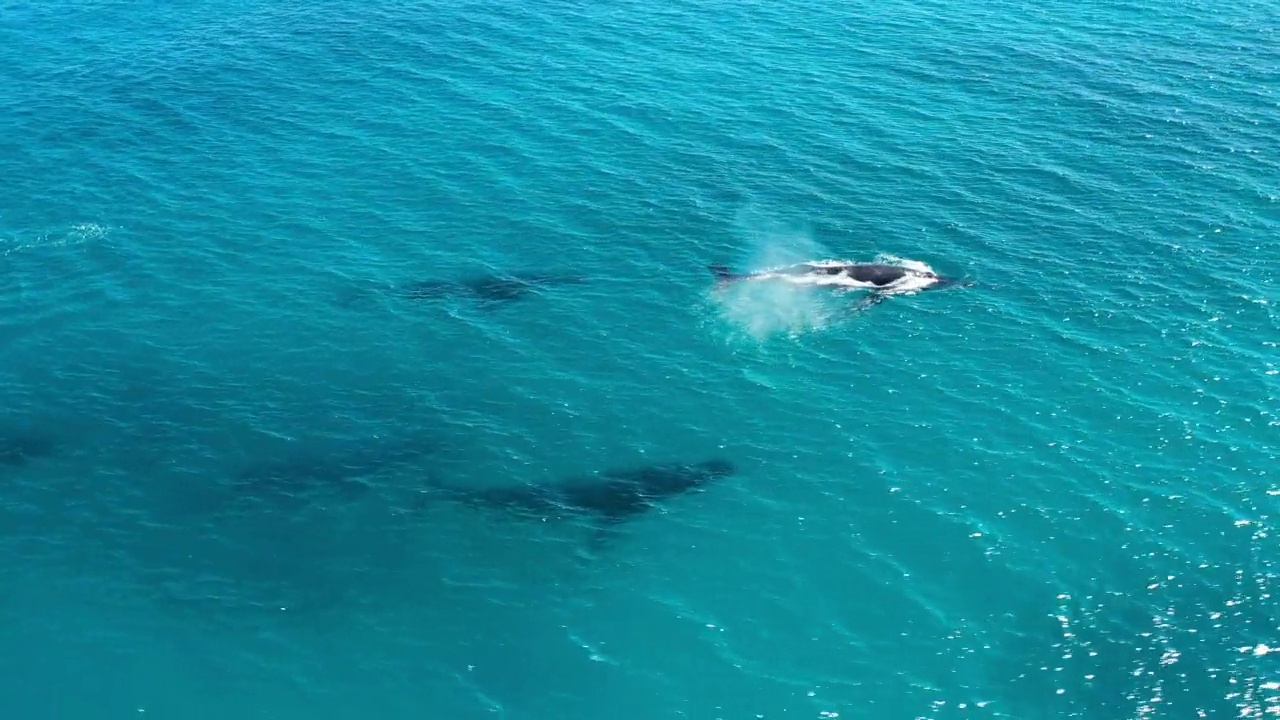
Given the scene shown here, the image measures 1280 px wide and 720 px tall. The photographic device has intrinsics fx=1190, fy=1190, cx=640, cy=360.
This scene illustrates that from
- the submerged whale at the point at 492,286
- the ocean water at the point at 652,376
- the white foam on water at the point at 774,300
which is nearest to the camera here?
the ocean water at the point at 652,376

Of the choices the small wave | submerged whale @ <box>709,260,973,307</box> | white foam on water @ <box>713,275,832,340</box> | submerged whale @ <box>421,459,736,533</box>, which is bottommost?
submerged whale @ <box>421,459,736,533</box>

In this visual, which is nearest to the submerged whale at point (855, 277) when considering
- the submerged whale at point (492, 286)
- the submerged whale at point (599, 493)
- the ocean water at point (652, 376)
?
the ocean water at point (652, 376)

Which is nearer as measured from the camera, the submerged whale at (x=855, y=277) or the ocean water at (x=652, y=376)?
the ocean water at (x=652, y=376)

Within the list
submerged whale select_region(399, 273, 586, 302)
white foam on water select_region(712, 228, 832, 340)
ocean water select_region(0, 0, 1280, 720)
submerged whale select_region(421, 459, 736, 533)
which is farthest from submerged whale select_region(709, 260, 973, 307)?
submerged whale select_region(421, 459, 736, 533)

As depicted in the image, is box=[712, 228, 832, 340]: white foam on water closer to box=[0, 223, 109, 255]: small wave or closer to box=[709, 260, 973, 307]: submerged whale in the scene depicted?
box=[709, 260, 973, 307]: submerged whale

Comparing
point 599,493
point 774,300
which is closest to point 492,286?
point 774,300

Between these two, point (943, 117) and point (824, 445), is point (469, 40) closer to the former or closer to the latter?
point (943, 117)

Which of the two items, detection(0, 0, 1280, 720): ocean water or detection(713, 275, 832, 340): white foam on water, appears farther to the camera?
detection(713, 275, 832, 340): white foam on water

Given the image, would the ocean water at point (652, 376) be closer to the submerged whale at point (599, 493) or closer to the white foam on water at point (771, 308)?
the white foam on water at point (771, 308)
